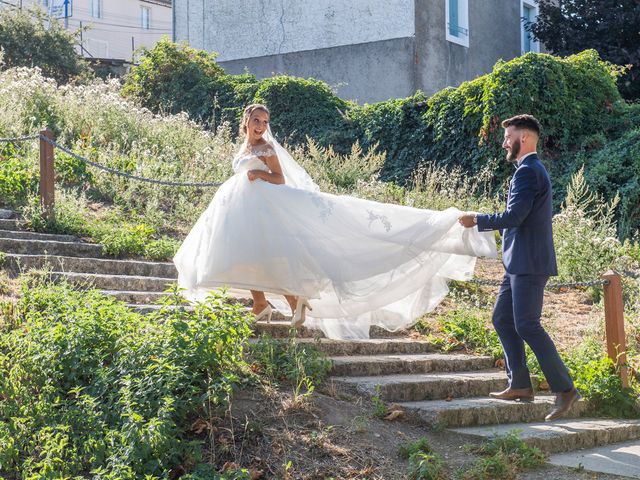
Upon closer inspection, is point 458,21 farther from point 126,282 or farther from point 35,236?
point 126,282

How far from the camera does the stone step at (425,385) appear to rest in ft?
21.2

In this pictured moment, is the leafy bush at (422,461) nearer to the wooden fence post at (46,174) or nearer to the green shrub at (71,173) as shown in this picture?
the wooden fence post at (46,174)

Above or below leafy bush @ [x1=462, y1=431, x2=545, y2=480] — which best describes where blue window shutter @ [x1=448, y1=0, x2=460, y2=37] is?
above

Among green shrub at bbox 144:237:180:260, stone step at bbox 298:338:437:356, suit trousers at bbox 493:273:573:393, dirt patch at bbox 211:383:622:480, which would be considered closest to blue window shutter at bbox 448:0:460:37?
green shrub at bbox 144:237:180:260

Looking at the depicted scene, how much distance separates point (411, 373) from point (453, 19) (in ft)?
57.1

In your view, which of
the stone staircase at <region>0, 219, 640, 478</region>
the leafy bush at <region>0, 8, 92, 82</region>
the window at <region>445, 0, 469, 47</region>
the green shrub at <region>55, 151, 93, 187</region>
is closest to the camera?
the stone staircase at <region>0, 219, 640, 478</region>

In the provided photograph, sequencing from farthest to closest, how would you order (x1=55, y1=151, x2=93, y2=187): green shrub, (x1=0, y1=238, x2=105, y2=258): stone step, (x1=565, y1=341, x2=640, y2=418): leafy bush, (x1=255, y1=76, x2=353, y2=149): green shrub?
(x1=255, y1=76, x2=353, y2=149): green shrub, (x1=55, y1=151, x2=93, y2=187): green shrub, (x1=0, y1=238, x2=105, y2=258): stone step, (x1=565, y1=341, x2=640, y2=418): leafy bush

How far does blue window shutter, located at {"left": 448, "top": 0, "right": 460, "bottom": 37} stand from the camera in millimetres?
23078

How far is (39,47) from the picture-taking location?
24.0 metres

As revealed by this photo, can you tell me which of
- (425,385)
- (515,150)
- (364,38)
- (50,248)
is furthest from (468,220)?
(364,38)

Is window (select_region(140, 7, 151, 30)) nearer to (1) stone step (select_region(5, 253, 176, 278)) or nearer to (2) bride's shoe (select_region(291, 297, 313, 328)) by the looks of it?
(1) stone step (select_region(5, 253, 176, 278))

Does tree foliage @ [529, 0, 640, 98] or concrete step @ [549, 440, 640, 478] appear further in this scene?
tree foliage @ [529, 0, 640, 98]

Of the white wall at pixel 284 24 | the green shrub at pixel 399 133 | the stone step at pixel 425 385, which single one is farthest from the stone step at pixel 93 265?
the white wall at pixel 284 24

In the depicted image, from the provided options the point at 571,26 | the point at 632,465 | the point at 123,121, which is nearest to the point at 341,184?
the point at 123,121
